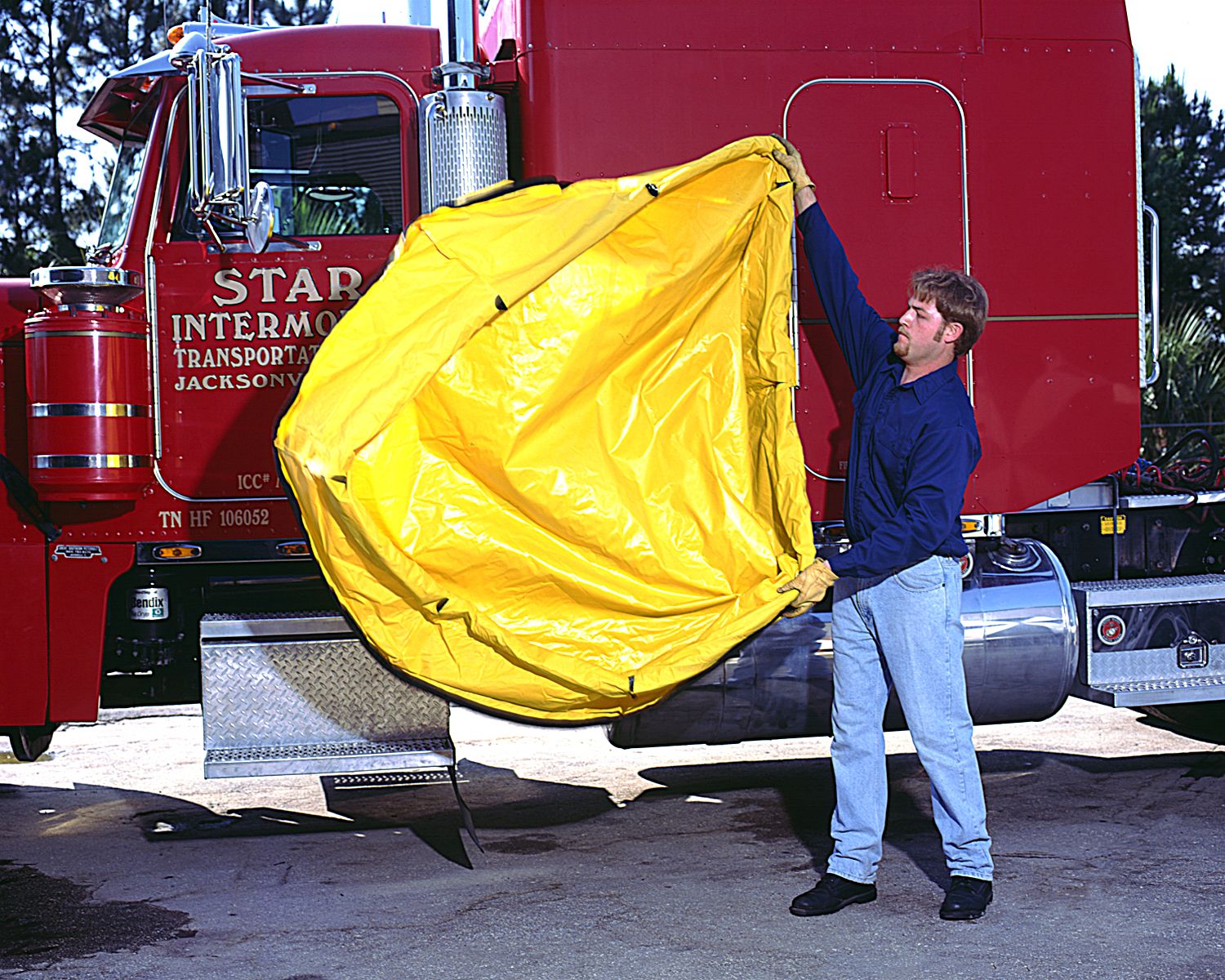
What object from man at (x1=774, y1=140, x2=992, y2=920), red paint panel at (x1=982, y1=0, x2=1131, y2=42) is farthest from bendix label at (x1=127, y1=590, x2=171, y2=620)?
red paint panel at (x1=982, y1=0, x2=1131, y2=42)

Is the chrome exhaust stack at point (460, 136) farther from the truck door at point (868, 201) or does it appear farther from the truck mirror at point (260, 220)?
the truck door at point (868, 201)

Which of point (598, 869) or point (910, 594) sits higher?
point (910, 594)

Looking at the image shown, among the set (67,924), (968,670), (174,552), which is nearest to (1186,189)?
(968,670)

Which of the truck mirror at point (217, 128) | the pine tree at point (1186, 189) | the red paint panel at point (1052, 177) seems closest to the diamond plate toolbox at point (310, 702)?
the truck mirror at point (217, 128)

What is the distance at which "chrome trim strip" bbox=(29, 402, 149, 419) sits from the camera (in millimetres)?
5059

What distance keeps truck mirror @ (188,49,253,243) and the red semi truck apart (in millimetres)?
137

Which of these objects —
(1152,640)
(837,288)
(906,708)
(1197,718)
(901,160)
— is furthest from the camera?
(1197,718)

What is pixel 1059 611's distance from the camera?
18.7ft

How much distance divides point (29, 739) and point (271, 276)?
2.08 m

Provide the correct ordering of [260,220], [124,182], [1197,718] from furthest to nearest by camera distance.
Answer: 1. [1197,718]
2. [124,182]
3. [260,220]

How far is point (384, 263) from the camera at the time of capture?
16.7ft

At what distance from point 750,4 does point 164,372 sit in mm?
2631

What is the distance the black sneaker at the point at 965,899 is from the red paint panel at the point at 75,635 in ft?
10.3

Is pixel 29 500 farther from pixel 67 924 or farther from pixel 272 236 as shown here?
pixel 67 924
